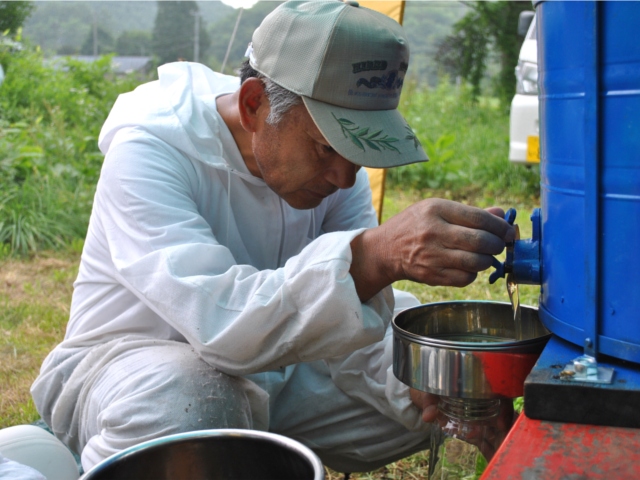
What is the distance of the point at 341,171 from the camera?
192 centimetres

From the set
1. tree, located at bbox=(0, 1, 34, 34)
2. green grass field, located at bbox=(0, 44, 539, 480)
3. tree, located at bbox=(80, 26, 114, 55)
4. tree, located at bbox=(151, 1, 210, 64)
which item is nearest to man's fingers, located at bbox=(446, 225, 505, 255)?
green grass field, located at bbox=(0, 44, 539, 480)

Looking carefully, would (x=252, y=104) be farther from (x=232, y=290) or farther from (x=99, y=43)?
(x=99, y=43)

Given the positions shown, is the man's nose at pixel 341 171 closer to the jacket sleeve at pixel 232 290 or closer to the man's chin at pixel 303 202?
the man's chin at pixel 303 202

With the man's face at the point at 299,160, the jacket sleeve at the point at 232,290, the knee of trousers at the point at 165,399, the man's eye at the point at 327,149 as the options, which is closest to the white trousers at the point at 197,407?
the knee of trousers at the point at 165,399

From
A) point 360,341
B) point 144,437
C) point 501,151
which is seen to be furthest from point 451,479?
point 501,151

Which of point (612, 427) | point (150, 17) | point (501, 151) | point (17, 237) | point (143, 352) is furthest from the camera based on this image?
point (150, 17)

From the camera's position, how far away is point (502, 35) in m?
11.0

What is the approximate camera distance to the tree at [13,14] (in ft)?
31.9

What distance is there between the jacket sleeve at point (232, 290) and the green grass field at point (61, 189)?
3.68 feet

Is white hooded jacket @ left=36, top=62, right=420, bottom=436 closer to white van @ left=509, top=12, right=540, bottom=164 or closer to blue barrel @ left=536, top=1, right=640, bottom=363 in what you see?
blue barrel @ left=536, top=1, right=640, bottom=363

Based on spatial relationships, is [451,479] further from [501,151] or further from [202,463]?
[501,151]

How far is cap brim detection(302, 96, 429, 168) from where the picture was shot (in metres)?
1.79

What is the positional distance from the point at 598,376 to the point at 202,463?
0.68 meters

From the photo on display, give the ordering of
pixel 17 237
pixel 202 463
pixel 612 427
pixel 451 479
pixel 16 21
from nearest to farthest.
Answer: pixel 612 427 < pixel 202 463 < pixel 451 479 < pixel 17 237 < pixel 16 21
